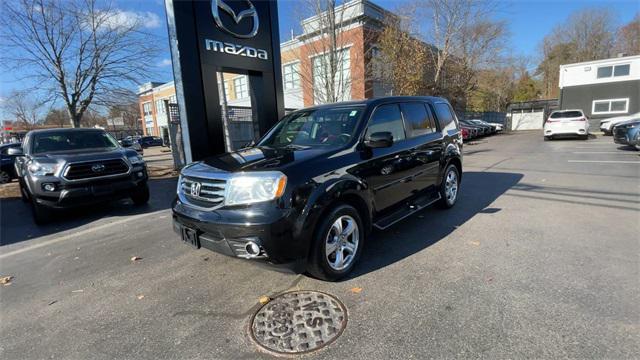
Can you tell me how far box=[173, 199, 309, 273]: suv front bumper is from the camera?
102 inches

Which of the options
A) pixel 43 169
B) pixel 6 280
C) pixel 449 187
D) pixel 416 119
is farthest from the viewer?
pixel 449 187

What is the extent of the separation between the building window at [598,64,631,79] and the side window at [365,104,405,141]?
3303 cm

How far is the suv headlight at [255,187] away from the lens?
267 cm

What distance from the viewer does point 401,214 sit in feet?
13.2

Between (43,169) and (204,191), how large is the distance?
13.7 feet

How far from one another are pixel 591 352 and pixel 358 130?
263 centimetres

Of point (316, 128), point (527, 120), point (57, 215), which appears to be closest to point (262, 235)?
point (316, 128)

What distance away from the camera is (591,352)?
2062mm

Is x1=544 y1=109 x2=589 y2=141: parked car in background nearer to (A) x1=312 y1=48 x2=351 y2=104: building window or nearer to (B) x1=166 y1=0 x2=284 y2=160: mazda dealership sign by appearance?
(A) x1=312 y1=48 x2=351 y2=104: building window

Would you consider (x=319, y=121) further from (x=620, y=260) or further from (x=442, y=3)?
(x=442, y=3)

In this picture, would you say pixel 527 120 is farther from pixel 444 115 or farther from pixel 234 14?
pixel 234 14

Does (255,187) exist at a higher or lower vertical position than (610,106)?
lower

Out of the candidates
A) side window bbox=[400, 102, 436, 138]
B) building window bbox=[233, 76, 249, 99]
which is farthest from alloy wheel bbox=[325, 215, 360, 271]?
building window bbox=[233, 76, 249, 99]

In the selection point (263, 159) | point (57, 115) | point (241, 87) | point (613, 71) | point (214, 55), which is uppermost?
point (241, 87)
